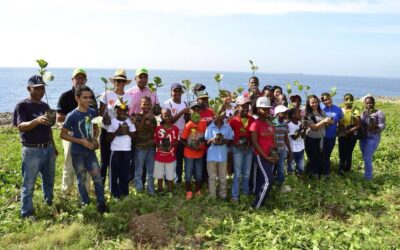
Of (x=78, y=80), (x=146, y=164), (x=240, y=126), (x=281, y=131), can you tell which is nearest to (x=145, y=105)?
(x=146, y=164)

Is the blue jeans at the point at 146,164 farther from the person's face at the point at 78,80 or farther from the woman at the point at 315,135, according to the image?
the woman at the point at 315,135

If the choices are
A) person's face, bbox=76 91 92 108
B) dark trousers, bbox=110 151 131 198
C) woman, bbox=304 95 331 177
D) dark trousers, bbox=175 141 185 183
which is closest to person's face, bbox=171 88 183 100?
dark trousers, bbox=175 141 185 183

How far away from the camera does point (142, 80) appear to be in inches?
305

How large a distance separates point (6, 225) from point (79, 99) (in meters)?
2.47

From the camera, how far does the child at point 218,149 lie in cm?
735

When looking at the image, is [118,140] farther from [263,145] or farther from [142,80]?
[263,145]

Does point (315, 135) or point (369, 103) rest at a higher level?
point (369, 103)

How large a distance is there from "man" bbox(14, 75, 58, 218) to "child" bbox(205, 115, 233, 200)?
3112 millimetres

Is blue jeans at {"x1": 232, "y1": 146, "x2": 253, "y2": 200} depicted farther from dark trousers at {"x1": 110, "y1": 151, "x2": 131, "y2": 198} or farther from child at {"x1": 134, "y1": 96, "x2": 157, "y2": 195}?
dark trousers at {"x1": 110, "y1": 151, "x2": 131, "y2": 198}

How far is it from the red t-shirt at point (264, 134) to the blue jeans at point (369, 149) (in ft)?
11.2

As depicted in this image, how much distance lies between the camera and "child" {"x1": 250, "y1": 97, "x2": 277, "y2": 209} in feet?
23.5

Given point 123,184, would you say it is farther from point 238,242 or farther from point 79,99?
point 238,242

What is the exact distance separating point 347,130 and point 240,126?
3332 mm

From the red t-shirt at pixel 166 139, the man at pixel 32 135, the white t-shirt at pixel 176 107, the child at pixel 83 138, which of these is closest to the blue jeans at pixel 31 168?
the man at pixel 32 135
